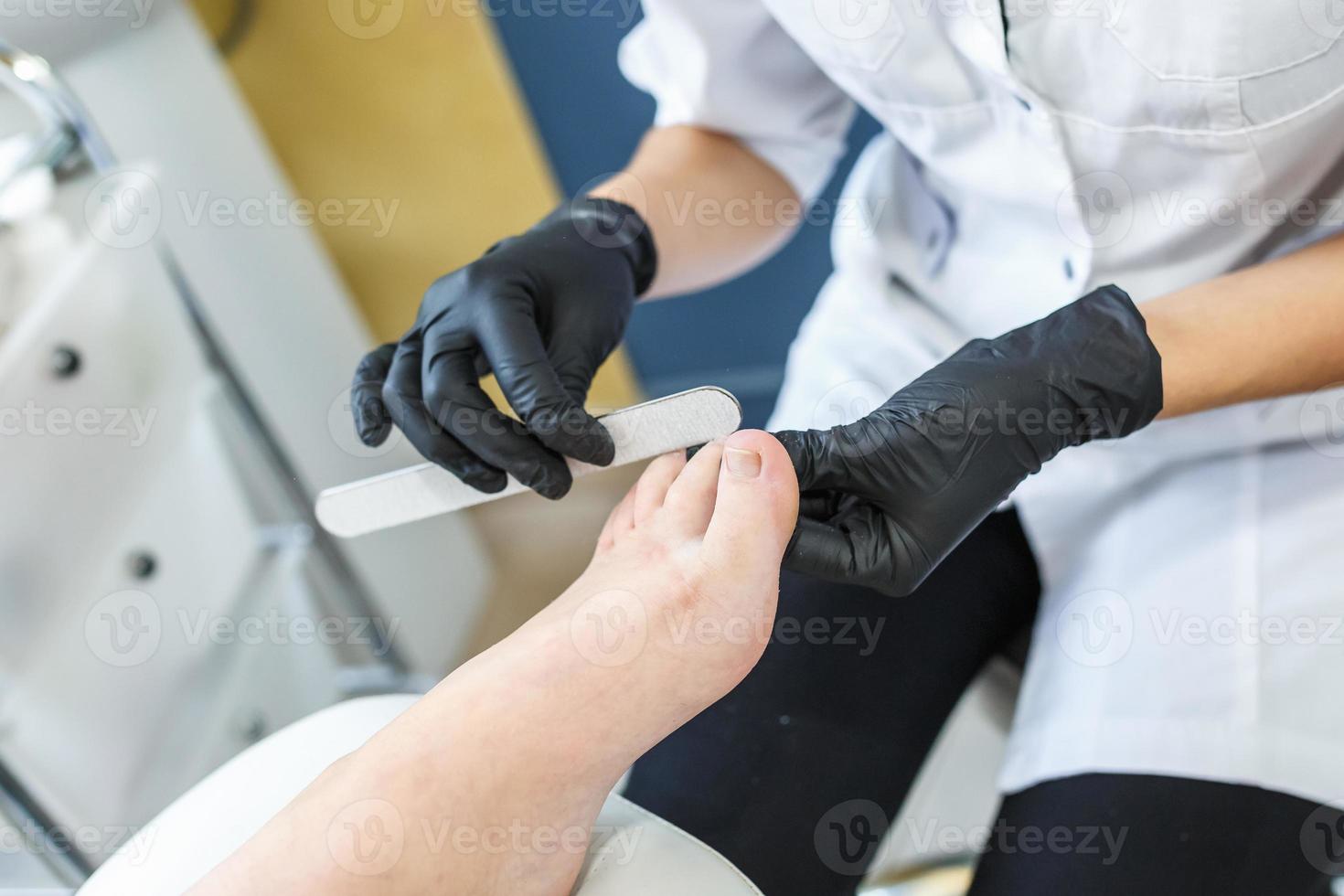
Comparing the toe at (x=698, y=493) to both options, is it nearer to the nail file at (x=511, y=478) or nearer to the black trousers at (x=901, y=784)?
the nail file at (x=511, y=478)

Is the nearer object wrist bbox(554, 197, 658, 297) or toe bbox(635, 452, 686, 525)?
toe bbox(635, 452, 686, 525)

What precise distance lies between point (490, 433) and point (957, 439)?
0.83ft

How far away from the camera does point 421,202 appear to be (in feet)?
4.40

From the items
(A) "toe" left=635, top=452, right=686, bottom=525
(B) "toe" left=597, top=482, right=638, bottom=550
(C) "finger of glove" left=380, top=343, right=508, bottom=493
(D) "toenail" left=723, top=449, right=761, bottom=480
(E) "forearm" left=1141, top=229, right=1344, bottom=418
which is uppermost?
(C) "finger of glove" left=380, top=343, right=508, bottom=493

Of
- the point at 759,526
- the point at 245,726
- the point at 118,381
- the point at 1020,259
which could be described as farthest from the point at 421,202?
the point at 759,526

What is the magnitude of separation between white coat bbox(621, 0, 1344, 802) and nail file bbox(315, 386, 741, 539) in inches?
4.7

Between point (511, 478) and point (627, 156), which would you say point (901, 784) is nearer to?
point (511, 478)

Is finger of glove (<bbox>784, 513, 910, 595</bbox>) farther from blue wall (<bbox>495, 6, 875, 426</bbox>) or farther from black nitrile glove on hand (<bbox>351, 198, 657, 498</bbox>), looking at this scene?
blue wall (<bbox>495, 6, 875, 426</bbox>)

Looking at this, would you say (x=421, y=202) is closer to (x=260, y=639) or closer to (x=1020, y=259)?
(x=260, y=639)

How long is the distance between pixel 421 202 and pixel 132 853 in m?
0.97

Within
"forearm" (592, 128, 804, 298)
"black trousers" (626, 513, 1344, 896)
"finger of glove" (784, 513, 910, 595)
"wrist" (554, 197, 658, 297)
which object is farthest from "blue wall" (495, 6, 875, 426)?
"finger of glove" (784, 513, 910, 595)

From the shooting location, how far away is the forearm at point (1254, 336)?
57cm

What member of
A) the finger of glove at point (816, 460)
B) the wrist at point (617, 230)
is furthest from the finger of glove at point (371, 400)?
the finger of glove at point (816, 460)

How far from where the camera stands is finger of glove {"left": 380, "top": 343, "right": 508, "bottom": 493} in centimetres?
58
